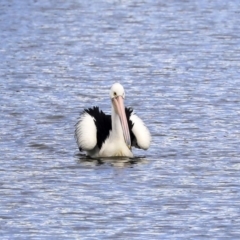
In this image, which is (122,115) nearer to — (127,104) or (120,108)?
(120,108)

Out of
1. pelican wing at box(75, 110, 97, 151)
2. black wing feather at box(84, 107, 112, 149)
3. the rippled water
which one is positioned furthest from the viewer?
black wing feather at box(84, 107, 112, 149)

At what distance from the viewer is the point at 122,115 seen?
1341 cm

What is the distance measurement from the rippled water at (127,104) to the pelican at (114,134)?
18 cm

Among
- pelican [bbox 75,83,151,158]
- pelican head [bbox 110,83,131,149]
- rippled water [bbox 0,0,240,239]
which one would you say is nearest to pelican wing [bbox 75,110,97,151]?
pelican [bbox 75,83,151,158]

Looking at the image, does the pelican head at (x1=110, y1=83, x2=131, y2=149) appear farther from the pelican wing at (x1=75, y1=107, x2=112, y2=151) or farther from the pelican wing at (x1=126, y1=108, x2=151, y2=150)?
Result: the pelican wing at (x1=75, y1=107, x2=112, y2=151)

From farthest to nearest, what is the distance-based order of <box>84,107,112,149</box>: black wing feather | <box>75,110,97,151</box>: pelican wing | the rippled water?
1. <box>84,107,112,149</box>: black wing feather
2. <box>75,110,97,151</box>: pelican wing
3. the rippled water

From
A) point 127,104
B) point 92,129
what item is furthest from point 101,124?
point 127,104

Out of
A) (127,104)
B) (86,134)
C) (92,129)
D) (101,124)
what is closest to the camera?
(86,134)

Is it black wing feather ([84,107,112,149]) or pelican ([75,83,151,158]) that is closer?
pelican ([75,83,151,158])

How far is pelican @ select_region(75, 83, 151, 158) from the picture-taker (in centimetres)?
1334

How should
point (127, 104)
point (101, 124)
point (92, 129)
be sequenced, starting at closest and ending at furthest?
1. point (92, 129)
2. point (101, 124)
3. point (127, 104)

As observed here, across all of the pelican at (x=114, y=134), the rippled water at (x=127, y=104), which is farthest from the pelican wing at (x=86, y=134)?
the rippled water at (x=127, y=104)

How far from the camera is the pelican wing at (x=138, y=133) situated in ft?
44.0

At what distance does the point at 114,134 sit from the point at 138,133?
278 mm
